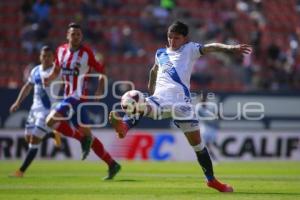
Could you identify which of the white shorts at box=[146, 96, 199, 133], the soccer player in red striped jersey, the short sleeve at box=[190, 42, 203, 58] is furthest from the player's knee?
the short sleeve at box=[190, 42, 203, 58]

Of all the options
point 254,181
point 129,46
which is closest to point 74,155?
point 129,46

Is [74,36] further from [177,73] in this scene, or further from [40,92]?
[177,73]

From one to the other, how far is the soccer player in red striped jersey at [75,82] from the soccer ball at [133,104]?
281 centimetres

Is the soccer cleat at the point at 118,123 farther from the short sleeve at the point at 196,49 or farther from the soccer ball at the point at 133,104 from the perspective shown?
the short sleeve at the point at 196,49

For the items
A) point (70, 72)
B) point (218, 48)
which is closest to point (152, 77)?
point (218, 48)

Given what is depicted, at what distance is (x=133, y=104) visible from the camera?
36.9 feet

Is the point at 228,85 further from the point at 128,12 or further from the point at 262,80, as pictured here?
the point at 128,12

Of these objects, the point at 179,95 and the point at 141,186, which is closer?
the point at 179,95

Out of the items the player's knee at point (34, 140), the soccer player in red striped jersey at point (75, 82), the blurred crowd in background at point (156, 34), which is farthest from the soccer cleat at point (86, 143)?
the blurred crowd in background at point (156, 34)

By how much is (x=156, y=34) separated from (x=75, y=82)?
1256cm

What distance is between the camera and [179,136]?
72.9 feet

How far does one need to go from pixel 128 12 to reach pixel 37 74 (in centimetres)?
1147

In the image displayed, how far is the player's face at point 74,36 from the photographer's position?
14102 mm

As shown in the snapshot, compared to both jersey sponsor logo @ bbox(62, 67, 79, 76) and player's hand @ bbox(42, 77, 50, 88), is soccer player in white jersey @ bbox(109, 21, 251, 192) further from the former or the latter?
player's hand @ bbox(42, 77, 50, 88)
